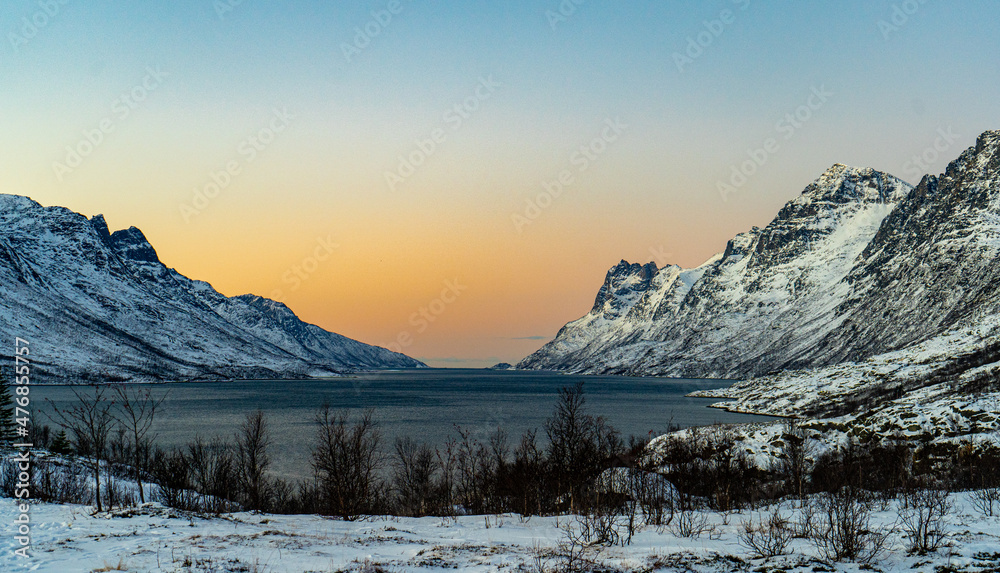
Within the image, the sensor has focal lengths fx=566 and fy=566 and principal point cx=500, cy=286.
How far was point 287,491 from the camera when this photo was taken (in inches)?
2254

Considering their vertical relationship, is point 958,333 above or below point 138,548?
above

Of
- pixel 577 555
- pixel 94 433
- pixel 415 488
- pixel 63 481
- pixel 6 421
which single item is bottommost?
pixel 415 488

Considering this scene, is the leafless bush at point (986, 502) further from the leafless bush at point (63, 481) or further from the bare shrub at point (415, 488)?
the leafless bush at point (63, 481)

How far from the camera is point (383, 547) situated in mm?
20500

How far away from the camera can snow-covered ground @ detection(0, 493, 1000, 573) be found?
1598 centimetres

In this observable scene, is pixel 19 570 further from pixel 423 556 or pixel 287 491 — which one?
pixel 287 491

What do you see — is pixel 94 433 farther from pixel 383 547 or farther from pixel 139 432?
pixel 139 432

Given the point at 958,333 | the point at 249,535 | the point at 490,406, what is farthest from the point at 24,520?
the point at 958,333

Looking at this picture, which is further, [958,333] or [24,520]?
[958,333]

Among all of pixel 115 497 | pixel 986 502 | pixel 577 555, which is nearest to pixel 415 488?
pixel 115 497

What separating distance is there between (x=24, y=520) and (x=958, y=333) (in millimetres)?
181709

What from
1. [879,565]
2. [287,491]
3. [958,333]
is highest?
[958,333]

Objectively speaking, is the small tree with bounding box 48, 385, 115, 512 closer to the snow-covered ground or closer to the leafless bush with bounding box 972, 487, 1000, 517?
the snow-covered ground

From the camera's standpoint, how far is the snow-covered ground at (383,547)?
16.0 meters
